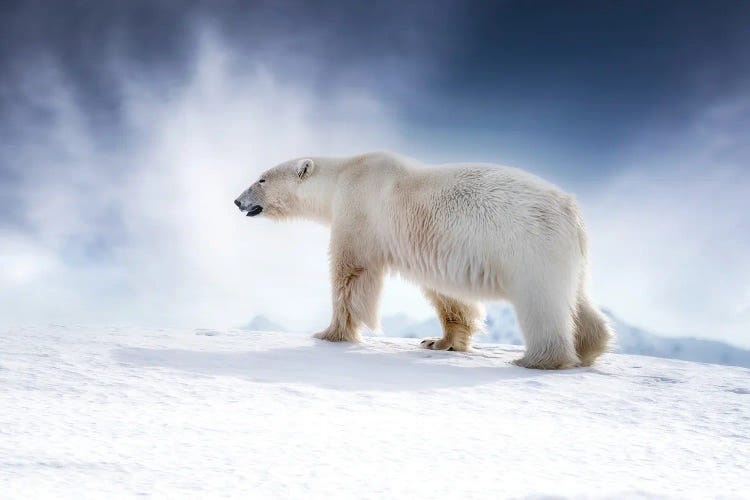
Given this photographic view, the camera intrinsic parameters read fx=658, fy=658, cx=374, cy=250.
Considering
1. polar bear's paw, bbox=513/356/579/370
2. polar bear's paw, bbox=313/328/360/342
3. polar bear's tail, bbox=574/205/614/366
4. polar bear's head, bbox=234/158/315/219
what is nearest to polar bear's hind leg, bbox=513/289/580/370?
polar bear's paw, bbox=513/356/579/370

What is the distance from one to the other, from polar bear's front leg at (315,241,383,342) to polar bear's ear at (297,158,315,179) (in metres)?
1.49

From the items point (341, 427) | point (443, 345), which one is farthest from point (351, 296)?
point (341, 427)

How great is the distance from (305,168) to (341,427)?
585cm

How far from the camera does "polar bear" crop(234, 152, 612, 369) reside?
6449mm

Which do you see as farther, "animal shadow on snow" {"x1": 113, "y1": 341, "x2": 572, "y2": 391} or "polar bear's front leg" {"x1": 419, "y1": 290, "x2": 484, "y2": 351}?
"polar bear's front leg" {"x1": 419, "y1": 290, "x2": 484, "y2": 351}

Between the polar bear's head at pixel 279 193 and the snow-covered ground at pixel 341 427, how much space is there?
3.14 m

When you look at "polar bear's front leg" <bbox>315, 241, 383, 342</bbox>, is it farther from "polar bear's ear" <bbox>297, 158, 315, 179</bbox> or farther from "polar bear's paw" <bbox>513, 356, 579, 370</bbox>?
"polar bear's paw" <bbox>513, 356, 579, 370</bbox>

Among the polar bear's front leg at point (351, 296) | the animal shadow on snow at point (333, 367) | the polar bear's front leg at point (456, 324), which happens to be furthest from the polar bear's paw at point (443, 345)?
the animal shadow on snow at point (333, 367)

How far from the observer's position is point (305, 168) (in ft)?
29.3

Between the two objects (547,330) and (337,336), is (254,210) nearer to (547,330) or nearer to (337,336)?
(337,336)

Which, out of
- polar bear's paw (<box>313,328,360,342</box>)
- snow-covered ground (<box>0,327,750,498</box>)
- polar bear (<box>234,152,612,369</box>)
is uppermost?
polar bear (<box>234,152,612,369</box>)

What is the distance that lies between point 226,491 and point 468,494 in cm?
92

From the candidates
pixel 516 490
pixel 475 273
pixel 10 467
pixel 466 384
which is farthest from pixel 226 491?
pixel 475 273

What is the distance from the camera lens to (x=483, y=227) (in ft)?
22.1
